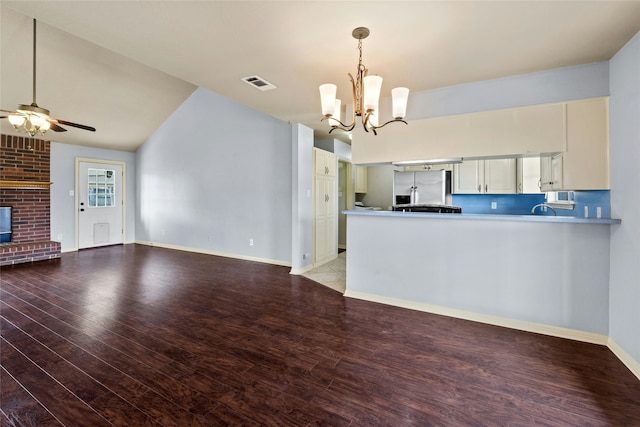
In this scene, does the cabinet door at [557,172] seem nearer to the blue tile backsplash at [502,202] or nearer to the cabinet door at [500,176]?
the blue tile backsplash at [502,202]

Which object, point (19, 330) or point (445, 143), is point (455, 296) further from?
point (19, 330)

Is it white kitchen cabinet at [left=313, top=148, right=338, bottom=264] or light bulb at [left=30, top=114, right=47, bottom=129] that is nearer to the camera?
light bulb at [left=30, top=114, right=47, bottom=129]

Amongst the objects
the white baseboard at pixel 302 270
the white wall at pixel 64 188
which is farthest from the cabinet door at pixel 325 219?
the white wall at pixel 64 188

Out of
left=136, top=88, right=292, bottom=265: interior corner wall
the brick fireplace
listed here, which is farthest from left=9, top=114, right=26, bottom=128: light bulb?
the brick fireplace

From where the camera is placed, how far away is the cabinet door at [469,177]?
4662 millimetres

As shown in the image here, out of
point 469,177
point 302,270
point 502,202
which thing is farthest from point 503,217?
point 302,270

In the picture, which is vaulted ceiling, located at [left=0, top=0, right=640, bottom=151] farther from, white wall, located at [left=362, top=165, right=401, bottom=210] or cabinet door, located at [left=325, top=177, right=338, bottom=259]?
white wall, located at [left=362, top=165, right=401, bottom=210]

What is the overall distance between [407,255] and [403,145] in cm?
124

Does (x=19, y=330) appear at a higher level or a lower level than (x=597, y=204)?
lower

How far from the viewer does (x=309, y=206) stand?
4941 millimetres

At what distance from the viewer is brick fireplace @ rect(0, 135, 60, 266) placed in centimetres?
535

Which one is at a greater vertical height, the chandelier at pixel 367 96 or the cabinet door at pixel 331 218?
the chandelier at pixel 367 96

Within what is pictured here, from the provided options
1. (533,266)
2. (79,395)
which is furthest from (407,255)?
(79,395)

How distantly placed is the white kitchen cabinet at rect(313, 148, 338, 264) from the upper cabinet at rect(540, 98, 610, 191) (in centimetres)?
331
